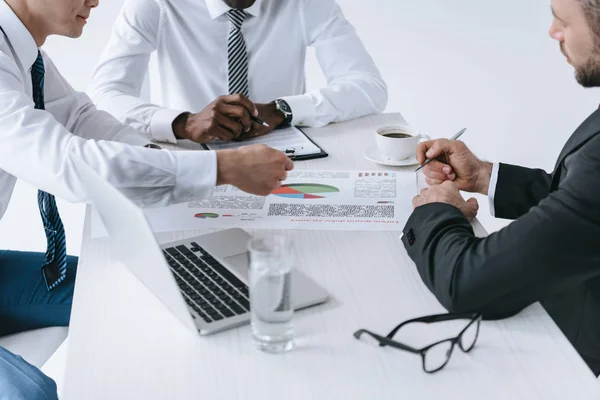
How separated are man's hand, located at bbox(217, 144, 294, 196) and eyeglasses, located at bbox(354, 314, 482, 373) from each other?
1.45 feet

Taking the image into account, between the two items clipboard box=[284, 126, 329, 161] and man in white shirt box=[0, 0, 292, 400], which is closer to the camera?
man in white shirt box=[0, 0, 292, 400]

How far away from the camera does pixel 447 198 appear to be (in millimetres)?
1322

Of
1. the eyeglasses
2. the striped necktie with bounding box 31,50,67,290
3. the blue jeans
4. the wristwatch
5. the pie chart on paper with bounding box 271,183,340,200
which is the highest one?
the eyeglasses

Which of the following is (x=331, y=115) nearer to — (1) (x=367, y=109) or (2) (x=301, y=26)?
(1) (x=367, y=109)

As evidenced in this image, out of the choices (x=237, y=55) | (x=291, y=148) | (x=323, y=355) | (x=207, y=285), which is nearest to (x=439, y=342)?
(x=323, y=355)

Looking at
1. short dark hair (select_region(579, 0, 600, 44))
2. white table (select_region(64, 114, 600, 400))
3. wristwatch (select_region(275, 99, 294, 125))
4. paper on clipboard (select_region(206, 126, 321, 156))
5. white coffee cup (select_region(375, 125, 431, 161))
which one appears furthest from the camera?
wristwatch (select_region(275, 99, 294, 125))

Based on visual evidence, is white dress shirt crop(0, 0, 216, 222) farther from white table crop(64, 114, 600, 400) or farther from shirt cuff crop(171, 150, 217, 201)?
white table crop(64, 114, 600, 400)

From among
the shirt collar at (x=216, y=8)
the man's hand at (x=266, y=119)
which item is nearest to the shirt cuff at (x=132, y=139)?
the man's hand at (x=266, y=119)

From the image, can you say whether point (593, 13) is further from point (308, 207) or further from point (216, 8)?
point (216, 8)

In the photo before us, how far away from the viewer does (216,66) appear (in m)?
2.28

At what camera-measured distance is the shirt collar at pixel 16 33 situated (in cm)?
150

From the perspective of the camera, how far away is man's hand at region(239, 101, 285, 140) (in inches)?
71.3

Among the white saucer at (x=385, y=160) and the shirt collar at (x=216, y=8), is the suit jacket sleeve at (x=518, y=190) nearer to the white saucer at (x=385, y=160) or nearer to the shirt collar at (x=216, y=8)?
the white saucer at (x=385, y=160)

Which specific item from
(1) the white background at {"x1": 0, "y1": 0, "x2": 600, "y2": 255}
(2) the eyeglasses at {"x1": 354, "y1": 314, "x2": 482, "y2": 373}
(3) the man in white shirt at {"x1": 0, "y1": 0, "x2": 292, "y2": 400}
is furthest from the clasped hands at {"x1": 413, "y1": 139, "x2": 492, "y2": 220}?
(1) the white background at {"x1": 0, "y1": 0, "x2": 600, "y2": 255}
